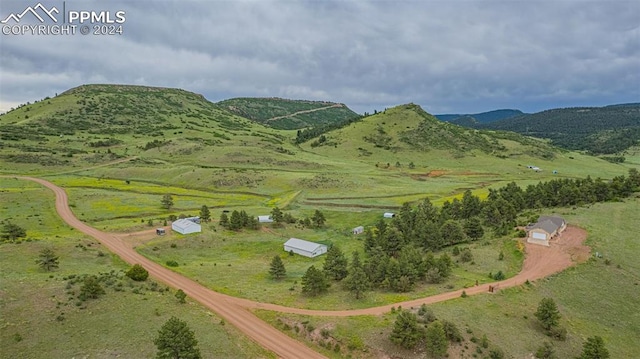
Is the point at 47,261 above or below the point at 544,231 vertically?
below

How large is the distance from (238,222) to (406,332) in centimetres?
5582

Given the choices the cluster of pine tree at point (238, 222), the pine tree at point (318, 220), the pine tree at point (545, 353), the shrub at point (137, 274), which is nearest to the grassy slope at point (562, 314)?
the pine tree at point (545, 353)

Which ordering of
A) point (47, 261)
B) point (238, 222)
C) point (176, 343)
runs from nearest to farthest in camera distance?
point (176, 343)
point (47, 261)
point (238, 222)

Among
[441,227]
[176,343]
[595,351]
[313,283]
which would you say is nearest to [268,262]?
[313,283]

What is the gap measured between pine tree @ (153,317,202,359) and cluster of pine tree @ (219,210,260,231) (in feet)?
170

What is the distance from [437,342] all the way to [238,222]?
58086mm

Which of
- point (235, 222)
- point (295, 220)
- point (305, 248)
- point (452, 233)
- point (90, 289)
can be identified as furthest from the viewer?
point (295, 220)

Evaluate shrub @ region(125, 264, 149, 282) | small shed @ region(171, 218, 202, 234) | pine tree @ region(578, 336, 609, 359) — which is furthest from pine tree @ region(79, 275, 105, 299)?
pine tree @ region(578, 336, 609, 359)

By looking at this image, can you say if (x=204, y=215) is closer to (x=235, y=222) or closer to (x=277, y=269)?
(x=235, y=222)

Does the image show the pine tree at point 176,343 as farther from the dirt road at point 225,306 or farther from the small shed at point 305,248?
the small shed at point 305,248

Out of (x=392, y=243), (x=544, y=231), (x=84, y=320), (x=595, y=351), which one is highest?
(x=544, y=231)

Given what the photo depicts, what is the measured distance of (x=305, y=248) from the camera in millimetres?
78875

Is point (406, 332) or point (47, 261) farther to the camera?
point (47, 261)

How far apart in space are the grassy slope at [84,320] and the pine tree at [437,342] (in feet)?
58.5
